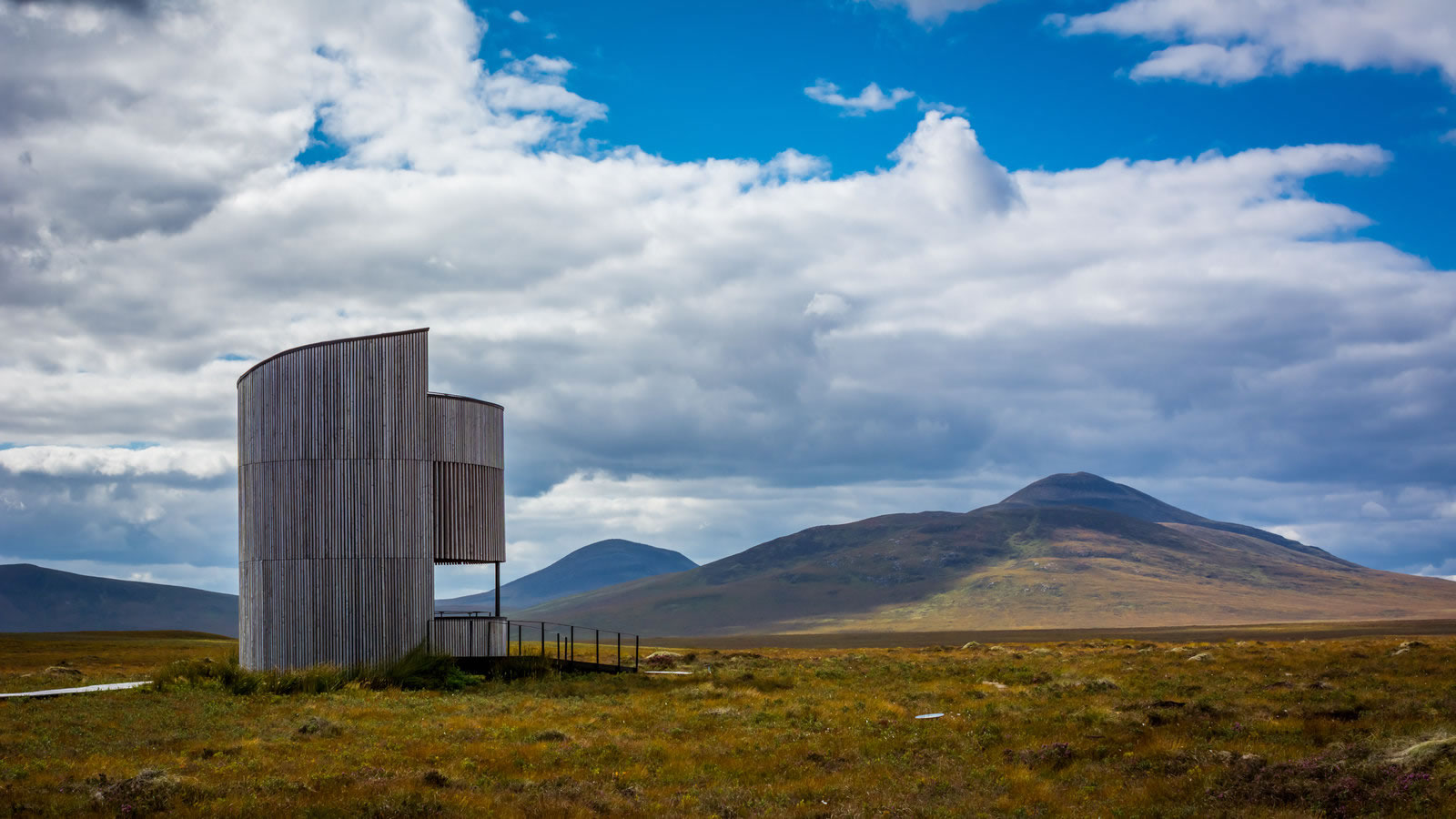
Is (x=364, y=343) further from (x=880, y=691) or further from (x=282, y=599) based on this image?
(x=880, y=691)

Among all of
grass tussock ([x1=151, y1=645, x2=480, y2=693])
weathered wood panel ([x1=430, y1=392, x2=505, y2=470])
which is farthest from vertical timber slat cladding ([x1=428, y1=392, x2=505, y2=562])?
grass tussock ([x1=151, y1=645, x2=480, y2=693])

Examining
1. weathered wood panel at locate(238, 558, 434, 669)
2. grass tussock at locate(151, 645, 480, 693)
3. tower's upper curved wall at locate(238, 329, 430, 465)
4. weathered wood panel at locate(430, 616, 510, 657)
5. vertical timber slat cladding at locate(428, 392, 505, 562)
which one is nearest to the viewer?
grass tussock at locate(151, 645, 480, 693)

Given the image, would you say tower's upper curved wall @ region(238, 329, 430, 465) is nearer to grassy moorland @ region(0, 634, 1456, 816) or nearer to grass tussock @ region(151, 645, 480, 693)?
grass tussock @ region(151, 645, 480, 693)

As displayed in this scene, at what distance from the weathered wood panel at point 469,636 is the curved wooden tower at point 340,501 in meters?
0.49

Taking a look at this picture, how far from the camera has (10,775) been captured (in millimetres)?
18438

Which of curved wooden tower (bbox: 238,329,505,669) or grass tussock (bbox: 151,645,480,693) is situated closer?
grass tussock (bbox: 151,645,480,693)

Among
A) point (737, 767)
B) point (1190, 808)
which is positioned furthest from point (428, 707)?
point (1190, 808)

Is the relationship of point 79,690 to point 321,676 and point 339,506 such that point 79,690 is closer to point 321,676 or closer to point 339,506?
point 321,676

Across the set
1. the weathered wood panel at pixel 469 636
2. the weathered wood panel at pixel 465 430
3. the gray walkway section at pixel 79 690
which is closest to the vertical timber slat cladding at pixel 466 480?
the weathered wood panel at pixel 465 430

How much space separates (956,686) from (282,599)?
64.9ft

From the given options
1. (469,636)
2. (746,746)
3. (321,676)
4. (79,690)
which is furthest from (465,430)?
(746,746)

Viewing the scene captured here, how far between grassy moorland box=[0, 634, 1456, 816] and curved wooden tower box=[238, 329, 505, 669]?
1872 millimetres

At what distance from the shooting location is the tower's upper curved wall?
3375 centimetres

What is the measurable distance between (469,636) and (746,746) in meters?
14.7
